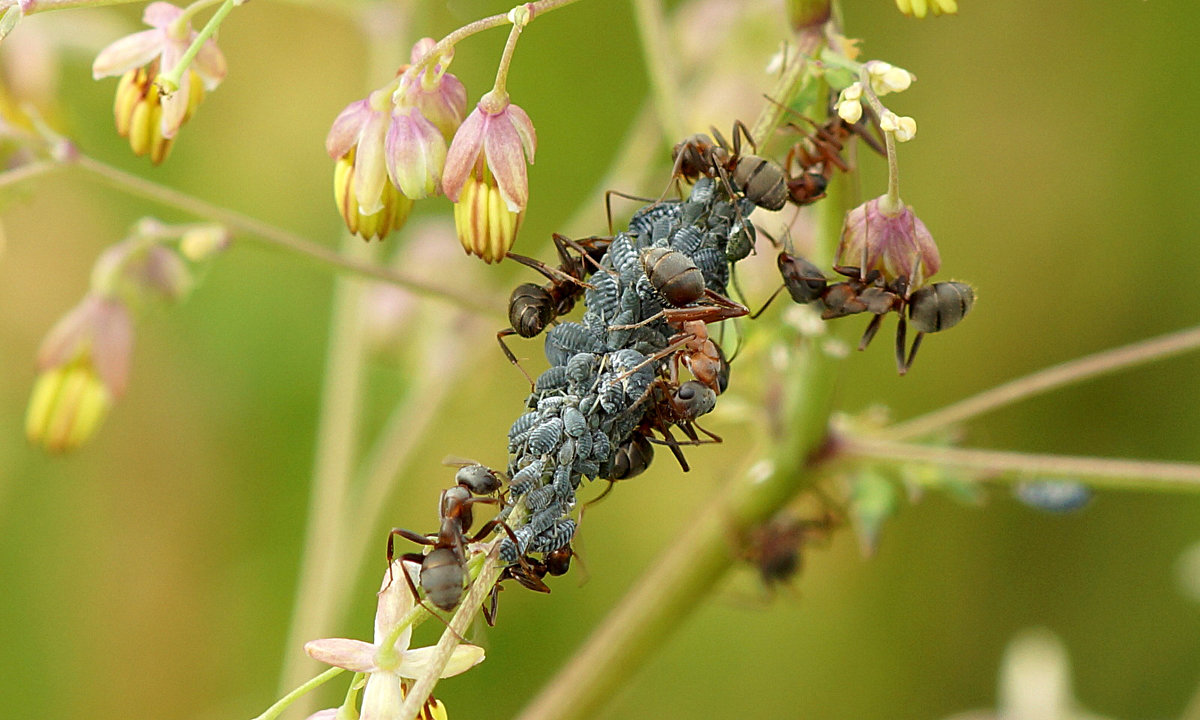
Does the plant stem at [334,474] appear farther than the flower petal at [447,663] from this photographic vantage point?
Yes

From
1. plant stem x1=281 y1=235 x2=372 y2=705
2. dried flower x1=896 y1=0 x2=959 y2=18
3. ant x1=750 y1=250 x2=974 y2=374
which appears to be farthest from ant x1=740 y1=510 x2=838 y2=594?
dried flower x1=896 y1=0 x2=959 y2=18

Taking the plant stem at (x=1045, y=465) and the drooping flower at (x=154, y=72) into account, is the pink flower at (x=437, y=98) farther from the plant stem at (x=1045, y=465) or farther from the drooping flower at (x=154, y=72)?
the plant stem at (x=1045, y=465)

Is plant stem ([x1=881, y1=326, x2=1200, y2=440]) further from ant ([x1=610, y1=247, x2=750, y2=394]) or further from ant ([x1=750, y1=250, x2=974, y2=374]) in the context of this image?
ant ([x1=610, y1=247, x2=750, y2=394])

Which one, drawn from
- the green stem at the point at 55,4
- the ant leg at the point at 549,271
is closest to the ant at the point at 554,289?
the ant leg at the point at 549,271

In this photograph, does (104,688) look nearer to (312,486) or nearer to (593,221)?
(312,486)

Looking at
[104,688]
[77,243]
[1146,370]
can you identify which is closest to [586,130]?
[77,243]

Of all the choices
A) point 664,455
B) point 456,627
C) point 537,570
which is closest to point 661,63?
point 537,570

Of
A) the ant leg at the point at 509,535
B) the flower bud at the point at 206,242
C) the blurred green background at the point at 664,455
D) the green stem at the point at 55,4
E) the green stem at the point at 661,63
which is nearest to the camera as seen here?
the ant leg at the point at 509,535
